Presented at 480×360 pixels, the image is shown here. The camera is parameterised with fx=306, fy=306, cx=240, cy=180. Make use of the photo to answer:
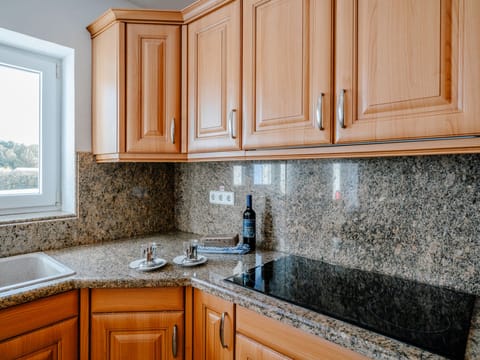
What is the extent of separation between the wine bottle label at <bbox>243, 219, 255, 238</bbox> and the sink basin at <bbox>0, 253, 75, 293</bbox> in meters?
0.85

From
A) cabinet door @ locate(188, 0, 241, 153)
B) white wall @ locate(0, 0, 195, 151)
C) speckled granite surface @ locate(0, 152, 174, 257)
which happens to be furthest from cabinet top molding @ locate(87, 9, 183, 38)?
speckled granite surface @ locate(0, 152, 174, 257)

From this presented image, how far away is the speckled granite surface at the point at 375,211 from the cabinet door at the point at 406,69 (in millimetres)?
335

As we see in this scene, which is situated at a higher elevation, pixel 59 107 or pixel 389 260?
pixel 59 107

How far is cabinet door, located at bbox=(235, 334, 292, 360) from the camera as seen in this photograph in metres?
0.98

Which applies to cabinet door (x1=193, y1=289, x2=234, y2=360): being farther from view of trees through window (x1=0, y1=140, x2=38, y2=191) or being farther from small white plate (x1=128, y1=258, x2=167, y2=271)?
view of trees through window (x1=0, y1=140, x2=38, y2=191)

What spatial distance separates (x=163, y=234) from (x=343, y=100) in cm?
145

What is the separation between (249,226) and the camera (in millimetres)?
1580

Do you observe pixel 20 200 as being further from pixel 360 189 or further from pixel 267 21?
pixel 360 189

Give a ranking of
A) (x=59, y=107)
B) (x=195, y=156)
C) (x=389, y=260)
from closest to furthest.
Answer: (x=389, y=260) < (x=195, y=156) < (x=59, y=107)

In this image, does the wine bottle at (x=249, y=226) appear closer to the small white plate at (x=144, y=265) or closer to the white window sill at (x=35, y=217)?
the small white plate at (x=144, y=265)

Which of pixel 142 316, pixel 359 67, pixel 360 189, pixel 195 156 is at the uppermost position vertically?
pixel 359 67

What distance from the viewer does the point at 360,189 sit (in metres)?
1.31

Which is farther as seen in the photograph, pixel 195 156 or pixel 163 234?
pixel 163 234

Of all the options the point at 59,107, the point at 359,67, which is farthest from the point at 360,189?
the point at 59,107
